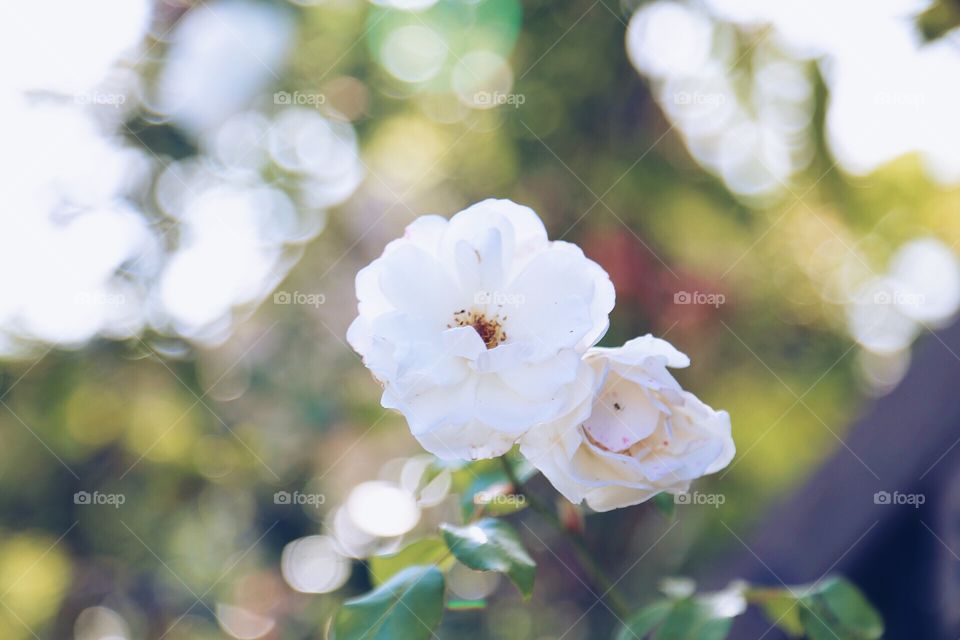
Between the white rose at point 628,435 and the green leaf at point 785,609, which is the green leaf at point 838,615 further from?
the white rose at point 628,435

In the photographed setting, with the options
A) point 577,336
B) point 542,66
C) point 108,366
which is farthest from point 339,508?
point 577,336

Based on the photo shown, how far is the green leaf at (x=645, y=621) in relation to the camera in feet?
3.12

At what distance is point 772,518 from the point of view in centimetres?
166

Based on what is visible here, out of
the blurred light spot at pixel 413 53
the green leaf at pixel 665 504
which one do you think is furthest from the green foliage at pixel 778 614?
the blurred light spot at pixel 413 53

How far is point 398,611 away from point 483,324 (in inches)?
12.6

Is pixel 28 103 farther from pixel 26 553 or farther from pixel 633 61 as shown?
pixel 633 61

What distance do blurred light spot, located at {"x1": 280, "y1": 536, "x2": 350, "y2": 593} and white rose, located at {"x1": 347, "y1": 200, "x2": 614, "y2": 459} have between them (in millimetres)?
1269

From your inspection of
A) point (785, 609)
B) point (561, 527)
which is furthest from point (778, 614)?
point (561, 527)

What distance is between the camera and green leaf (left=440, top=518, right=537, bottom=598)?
0.80 metres

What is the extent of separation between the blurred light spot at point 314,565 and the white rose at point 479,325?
4.16 feet

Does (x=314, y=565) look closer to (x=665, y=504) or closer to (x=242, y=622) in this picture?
(x=242, y=622)

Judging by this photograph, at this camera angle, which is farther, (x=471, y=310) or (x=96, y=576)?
(x=96, y=576)

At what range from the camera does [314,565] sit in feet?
6.88

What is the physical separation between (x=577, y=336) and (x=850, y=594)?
0.47 meters
